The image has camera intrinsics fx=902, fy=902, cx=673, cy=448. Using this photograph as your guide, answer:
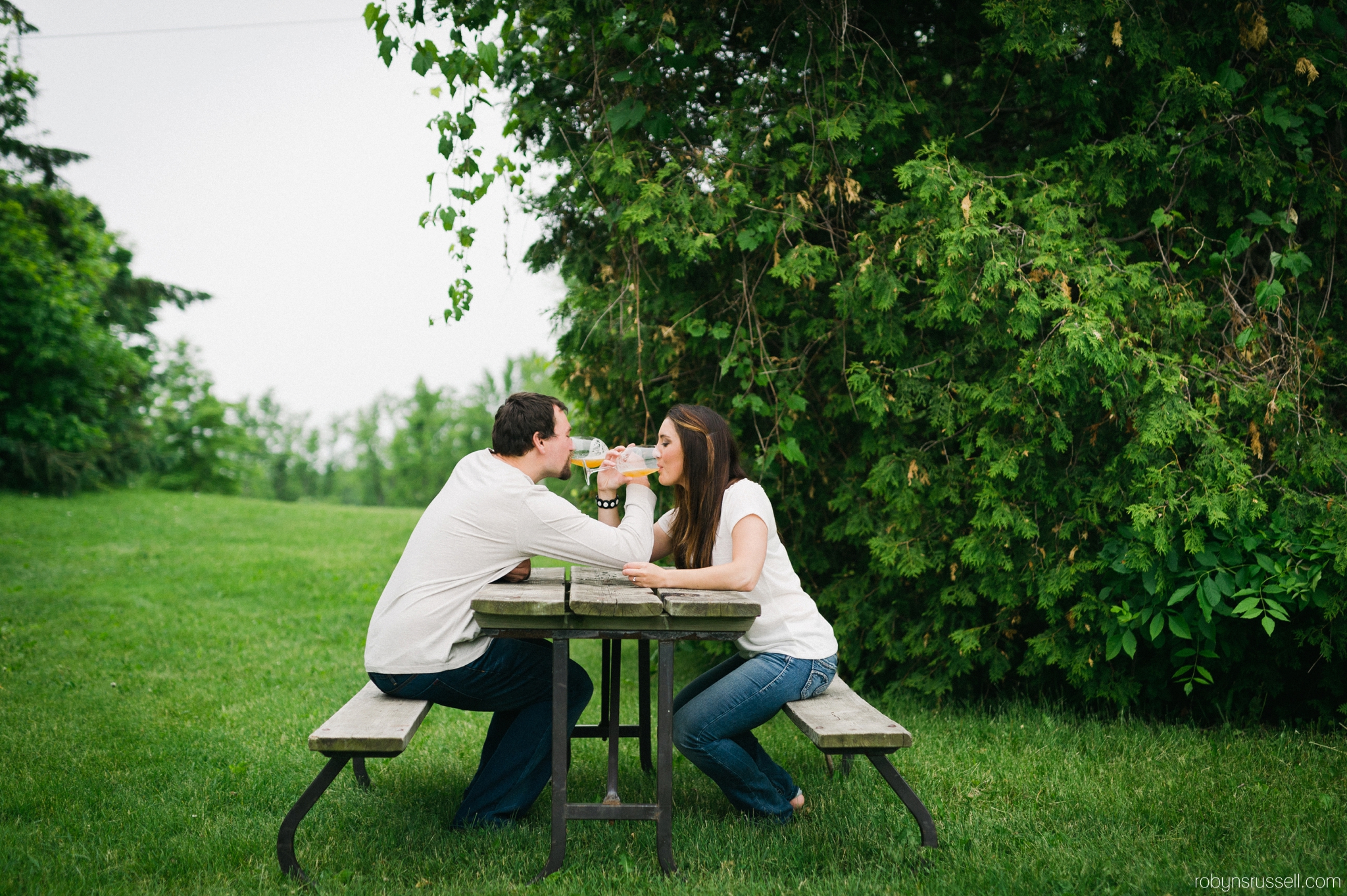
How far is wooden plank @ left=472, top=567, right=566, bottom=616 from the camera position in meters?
3.02

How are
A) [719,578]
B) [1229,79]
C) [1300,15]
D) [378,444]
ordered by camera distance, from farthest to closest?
1. [378,444]
2. [1229,79]
3. [1300,15]
4. [719,578]

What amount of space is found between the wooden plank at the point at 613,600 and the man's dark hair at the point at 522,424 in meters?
0.61

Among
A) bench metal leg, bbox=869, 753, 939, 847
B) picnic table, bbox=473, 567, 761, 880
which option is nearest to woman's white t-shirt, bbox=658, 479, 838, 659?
picnic table, bbox=473, 567, 761, 880

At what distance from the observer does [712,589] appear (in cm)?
342

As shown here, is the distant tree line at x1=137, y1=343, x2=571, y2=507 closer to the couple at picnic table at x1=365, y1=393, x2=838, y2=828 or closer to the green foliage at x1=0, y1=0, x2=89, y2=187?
the green foliage at x1=0, y1=0, x2=89, y2=187

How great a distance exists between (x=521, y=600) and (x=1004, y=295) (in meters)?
3.15

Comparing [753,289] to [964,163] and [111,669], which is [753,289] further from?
[111,669]

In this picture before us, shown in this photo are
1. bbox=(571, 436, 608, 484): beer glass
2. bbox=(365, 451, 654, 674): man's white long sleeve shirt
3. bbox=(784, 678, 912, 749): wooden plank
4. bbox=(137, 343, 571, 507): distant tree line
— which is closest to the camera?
bbox=(784, 678, 912, 749): wooden plank

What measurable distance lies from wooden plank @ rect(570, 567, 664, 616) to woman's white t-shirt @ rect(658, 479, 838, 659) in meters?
0.40

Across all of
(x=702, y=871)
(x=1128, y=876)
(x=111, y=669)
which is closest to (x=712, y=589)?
(x=702, y=871)

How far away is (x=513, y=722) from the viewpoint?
12.3 feet

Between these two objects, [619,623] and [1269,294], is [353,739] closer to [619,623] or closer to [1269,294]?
[619,623]

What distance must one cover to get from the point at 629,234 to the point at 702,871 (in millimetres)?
3715
